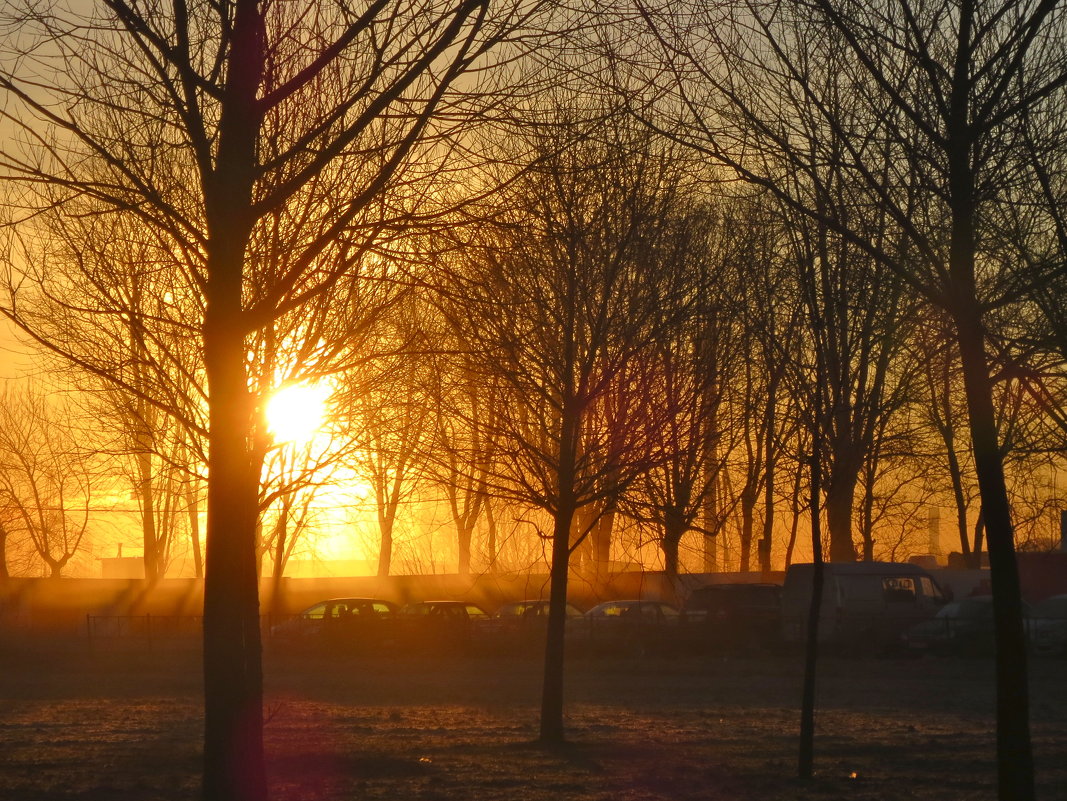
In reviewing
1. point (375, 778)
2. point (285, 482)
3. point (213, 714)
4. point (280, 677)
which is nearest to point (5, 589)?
point (280, 677)

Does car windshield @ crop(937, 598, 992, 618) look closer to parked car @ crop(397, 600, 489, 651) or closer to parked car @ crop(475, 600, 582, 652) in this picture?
parked car @ crop(475, 600, 582, 652)

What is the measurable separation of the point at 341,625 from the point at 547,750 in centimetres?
1913

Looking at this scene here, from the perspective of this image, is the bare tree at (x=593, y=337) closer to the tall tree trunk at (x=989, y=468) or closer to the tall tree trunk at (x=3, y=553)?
the tall tree trunk at (x=989, y=468)

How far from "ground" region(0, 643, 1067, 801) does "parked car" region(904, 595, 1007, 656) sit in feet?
3.25

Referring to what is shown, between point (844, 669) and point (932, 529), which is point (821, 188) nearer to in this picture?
point (844, 669)

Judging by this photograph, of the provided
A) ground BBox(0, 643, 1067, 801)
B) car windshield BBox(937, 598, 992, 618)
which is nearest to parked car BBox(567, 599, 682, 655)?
ground BBox(0, 643, 1067, 801)

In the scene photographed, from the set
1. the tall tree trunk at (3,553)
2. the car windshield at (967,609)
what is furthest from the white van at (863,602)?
the tall tree trunk at (3,553)

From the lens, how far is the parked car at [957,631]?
25.0 meters

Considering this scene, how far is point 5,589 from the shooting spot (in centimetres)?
4616

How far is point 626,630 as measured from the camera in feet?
92.4

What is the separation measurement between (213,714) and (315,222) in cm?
357

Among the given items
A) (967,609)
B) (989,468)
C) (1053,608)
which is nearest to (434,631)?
(967,609)

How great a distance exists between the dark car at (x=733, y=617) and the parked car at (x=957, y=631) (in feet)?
11.1

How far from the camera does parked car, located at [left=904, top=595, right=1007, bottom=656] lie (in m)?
25.0
